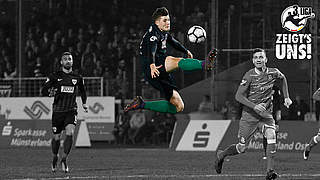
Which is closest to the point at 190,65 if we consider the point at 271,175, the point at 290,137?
the point at 271,175

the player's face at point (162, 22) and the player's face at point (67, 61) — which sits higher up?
the player's face at point (162, 22)

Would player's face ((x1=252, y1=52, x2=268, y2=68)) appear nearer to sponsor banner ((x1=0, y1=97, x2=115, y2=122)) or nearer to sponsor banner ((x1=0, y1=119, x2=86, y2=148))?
sponsor banner ((x1=0, y1=119, x2=86, y2=148))

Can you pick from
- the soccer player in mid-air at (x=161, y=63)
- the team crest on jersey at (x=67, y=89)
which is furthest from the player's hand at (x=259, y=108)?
the team crest on jersey at (x=67, y=89)

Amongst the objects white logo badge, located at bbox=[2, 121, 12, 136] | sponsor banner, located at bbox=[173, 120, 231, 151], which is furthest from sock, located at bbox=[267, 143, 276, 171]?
white logo badge, located at bbox=[2, 121, 12, 136]

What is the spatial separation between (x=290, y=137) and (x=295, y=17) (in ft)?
12.0

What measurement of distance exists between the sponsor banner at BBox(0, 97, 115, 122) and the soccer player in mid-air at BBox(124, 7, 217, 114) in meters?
14.5

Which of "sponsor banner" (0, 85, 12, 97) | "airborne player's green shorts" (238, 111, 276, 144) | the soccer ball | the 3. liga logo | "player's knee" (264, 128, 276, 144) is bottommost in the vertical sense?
"player's knee" (264, 128, 276, 144)

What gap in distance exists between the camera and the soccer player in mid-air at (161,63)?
35.6 feet

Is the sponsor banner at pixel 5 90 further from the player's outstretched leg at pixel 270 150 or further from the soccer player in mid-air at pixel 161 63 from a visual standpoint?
the player's outstretched leg at pixel 270 150

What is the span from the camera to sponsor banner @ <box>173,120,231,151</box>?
71.7 feet

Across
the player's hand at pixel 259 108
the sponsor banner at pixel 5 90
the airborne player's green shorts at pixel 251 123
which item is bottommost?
the airborne player's green shorts at pixel 251 123

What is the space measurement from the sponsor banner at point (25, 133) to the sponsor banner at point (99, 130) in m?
2.35

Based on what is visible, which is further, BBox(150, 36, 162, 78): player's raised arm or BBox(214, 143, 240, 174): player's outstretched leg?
BBox(214, 143, 240, 174): player's outstretched leg

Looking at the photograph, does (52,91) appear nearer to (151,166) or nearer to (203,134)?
(151,166)
